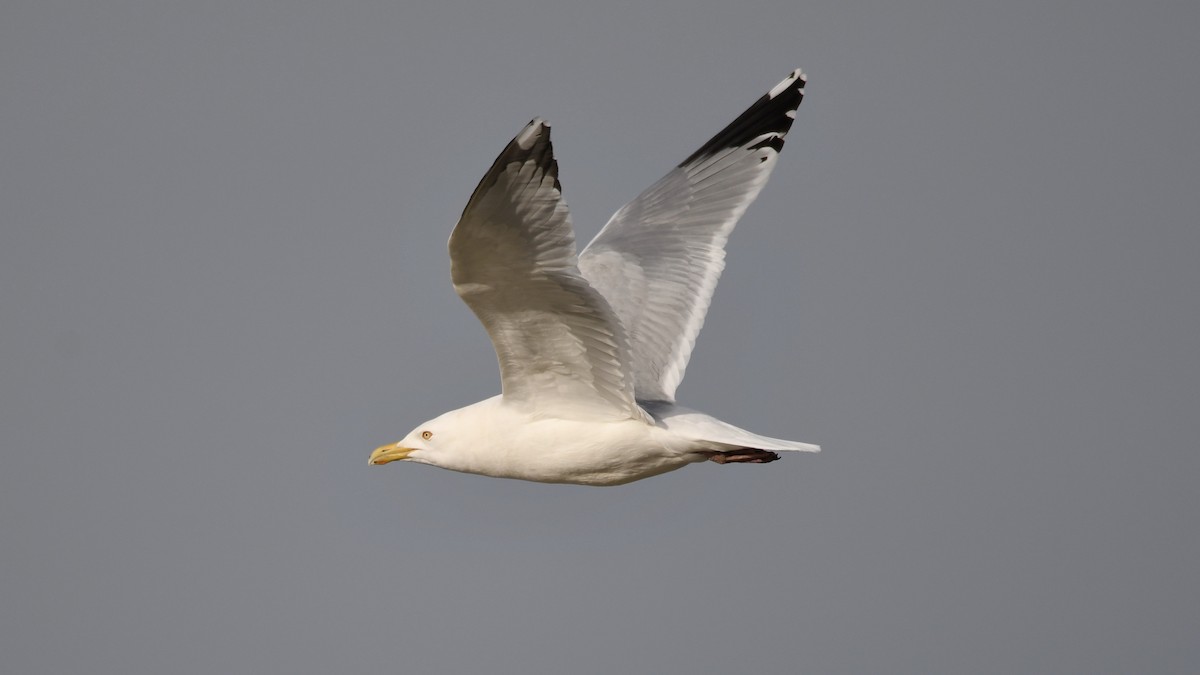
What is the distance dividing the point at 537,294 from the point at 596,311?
1.22 feet

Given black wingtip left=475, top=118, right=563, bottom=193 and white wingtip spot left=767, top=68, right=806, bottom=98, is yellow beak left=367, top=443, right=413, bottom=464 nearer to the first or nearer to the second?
black wingtip left=475, top=118, right=563, bottom=193

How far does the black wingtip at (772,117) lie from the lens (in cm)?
1027

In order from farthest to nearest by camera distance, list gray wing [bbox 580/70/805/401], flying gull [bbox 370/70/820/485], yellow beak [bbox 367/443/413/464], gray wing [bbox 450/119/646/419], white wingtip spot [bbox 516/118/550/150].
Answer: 1. gray wing [bbox 580/70/805/401]
2. yellow beak [bbox 367/443/413/464]
3. flying gull [bbox 370/70/820/485]
4. gray wing [bbox 450/119/646/419]
5. white wingtip spot [bbox 516/118/550/150]

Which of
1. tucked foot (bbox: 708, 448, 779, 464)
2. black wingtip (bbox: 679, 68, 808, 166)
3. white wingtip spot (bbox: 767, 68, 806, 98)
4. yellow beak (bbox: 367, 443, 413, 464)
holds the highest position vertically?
white wingtip spot (bbox: 767, 68, 806, 98)

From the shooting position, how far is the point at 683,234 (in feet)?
33.7

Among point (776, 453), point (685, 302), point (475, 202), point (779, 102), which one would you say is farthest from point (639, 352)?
point (475, 202)

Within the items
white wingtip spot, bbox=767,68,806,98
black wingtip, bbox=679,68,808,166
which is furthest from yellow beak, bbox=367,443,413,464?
white wingtip spot, bbox=767,68,806,98

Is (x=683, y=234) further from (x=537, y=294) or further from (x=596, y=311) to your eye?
(x=537, y=294)

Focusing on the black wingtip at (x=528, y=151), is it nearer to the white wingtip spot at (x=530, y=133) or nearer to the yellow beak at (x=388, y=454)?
the white wingtip spot at (x=530, y=133)

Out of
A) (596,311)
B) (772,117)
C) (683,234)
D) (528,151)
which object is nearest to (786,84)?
(772,117)

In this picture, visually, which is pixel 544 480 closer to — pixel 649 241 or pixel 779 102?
pixel 649 241

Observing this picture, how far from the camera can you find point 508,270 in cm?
748

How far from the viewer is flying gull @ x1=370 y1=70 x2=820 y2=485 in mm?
7238

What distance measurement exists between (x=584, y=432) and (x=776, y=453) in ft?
3.51
